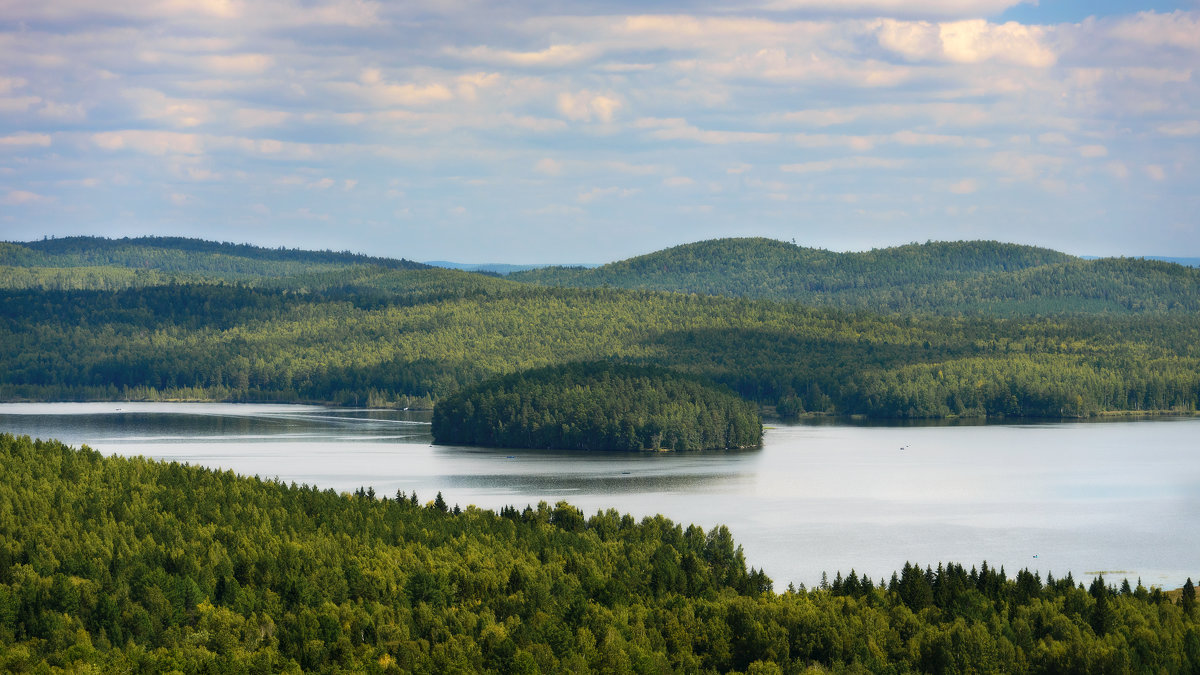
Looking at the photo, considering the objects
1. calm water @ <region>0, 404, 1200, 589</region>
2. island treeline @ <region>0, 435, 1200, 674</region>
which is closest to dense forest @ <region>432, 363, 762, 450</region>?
calm water @ <region>0, 404, 1200, 589</region>

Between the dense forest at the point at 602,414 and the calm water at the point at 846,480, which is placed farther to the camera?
the dense forest at the point at 602,414

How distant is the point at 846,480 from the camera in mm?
122250

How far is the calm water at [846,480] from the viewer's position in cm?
8831

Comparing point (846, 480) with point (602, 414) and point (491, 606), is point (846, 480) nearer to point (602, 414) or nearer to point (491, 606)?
point (602, 414)

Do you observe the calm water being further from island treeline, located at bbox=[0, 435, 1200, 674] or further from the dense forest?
island treeline, located at bbox=[0, 435, 1200, 674]

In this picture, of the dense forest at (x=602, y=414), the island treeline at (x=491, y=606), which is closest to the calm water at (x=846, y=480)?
the dense forest at (x=602, y=414)

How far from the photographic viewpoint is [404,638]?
2384 inches

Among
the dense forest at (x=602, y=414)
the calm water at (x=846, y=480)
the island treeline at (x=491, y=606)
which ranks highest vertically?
the dense forest at (x=602, y=414)

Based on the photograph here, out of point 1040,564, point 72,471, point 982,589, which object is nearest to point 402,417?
point 72,471

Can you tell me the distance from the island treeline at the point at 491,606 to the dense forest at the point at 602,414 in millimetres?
70095

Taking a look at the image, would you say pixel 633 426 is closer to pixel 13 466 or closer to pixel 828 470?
pixel 828 470

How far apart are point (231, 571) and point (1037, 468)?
79708mm

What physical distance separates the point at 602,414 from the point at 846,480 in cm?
3710

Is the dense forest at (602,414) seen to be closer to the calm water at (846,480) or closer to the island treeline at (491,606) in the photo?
the calm water at (846,480)
